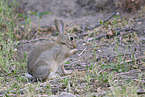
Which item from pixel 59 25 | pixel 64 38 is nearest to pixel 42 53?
pixel 64 38

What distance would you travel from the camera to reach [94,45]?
592cm

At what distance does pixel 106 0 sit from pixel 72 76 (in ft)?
14.2

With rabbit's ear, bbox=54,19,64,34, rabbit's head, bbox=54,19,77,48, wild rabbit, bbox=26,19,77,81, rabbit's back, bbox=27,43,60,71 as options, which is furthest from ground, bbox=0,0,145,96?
rabbit's ear, bbox=54,19,64,34

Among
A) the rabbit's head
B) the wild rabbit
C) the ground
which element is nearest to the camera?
the ground

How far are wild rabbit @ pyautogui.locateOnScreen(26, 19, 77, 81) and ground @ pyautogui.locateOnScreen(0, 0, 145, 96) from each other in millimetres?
240

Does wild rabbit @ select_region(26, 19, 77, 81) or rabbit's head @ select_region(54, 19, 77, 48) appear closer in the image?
wild rabbit @ select_region(26, 19, 77, 81)

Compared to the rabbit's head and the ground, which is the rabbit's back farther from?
the ground

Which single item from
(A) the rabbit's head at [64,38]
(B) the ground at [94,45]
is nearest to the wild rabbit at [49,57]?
(A) the rabbit's head at [64,38]

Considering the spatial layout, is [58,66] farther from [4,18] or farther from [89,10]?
[89,10]

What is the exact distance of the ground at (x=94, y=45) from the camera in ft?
14.0

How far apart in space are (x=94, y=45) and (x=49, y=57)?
144cm

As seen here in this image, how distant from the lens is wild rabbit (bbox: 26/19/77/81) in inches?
187

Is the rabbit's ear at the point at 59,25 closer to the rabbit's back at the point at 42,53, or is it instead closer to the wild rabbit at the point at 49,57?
the wild rabbit at the point at 49,57

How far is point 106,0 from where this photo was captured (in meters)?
8.35
